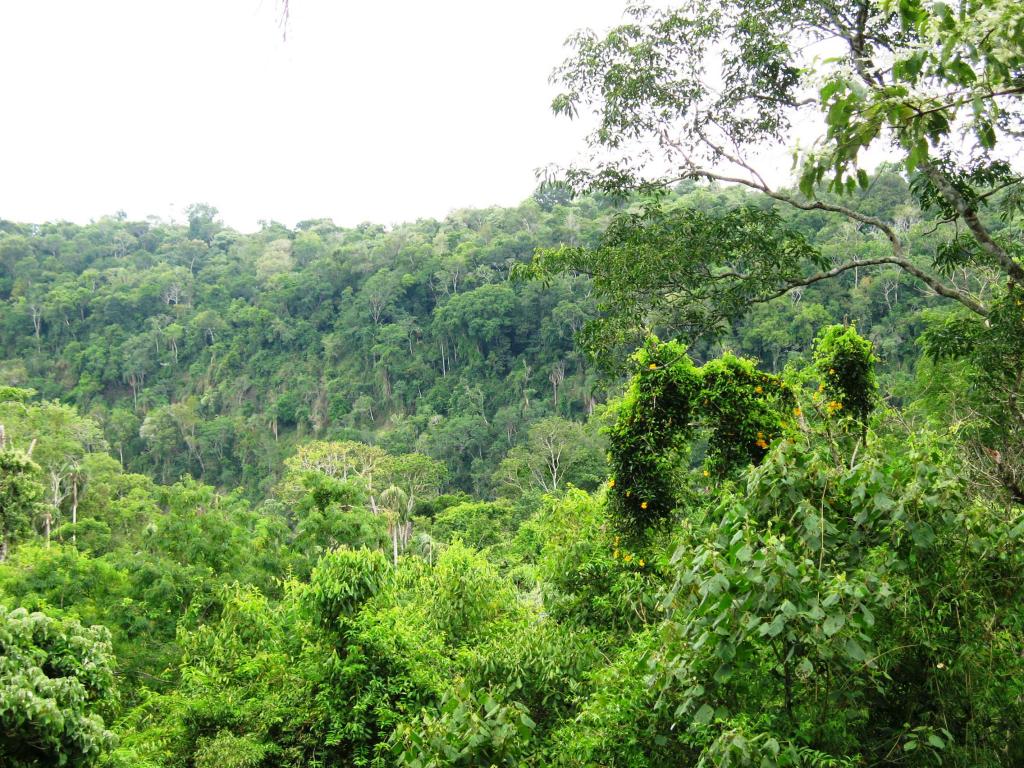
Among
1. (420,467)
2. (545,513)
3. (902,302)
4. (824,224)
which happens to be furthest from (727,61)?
(824,224)

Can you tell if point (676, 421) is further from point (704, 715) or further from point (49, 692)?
point (49, 692)

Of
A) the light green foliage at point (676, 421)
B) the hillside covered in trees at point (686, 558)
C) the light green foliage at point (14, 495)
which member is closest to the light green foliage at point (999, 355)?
the hillside covered in trees at point (686, 558)

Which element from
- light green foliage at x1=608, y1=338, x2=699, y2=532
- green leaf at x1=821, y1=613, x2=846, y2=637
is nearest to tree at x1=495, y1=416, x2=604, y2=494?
light green foliage at x1=608, y1=338, x2=699, y2=532

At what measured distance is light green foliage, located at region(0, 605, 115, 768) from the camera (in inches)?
145

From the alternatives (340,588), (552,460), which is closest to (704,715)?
(340,588)

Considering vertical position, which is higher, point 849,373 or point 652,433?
point 849,373

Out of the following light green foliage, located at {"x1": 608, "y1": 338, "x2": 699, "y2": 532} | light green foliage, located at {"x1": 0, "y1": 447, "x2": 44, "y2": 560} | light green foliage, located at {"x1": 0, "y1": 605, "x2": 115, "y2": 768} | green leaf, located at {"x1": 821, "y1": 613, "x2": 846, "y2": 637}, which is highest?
green leaf, located at {"x1": 821, "y1": 613, "x2": 846, "y2": 637}

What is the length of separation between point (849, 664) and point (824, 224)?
3512cm

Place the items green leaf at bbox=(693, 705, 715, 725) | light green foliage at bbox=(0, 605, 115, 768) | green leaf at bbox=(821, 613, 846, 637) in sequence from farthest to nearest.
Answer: light green foliage at bbox=(0, 605, 115, 768), green leaf at bbox=(693, 705, 715, 725), green leaf at bbox=(821, 613, 846, 637)

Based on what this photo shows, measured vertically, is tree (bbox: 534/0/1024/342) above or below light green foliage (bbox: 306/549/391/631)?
above

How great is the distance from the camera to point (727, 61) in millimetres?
5734

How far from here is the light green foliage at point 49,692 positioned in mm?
3692

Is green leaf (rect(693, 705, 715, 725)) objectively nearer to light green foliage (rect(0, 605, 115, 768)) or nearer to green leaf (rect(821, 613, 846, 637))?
green leaf (rect(821, 613, 846, 637))

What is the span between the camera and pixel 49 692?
389 centimetres
